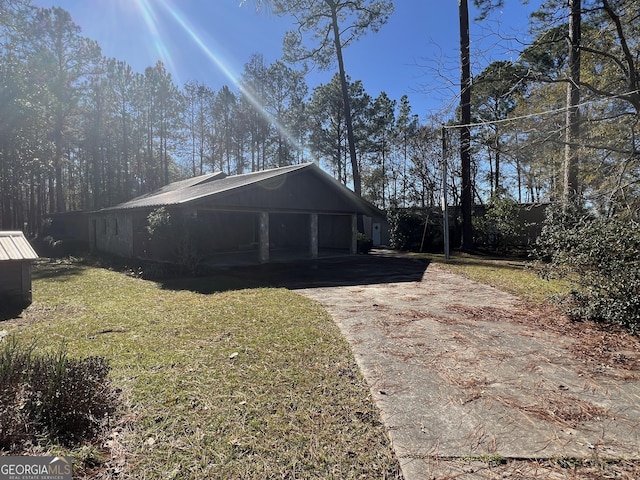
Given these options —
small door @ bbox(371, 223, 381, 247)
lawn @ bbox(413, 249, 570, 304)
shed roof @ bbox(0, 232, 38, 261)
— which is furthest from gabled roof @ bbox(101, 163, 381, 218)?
small door @ bbox(371, 223, 381, 247)

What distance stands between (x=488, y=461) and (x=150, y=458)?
205cm

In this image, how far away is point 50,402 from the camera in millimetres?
2361

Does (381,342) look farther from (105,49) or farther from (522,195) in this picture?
(105,49)

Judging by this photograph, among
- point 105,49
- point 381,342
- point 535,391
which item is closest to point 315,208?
point 381,342

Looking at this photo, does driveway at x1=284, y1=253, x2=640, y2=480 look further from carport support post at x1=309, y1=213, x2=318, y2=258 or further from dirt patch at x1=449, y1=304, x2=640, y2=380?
carport support post at x1=309, y1=213, x2=318, y2=258

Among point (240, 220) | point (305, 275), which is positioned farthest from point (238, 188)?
point (240, 220)

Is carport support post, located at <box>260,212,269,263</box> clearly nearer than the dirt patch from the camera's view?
No

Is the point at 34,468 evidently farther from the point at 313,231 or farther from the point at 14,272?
the point at 313,231

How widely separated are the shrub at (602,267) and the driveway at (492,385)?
292 mm

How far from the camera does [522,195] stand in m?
24.2

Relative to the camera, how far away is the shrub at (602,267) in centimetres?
444

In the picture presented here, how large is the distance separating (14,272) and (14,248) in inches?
17.2

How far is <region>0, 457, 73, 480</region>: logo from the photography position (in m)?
Result: 1.94

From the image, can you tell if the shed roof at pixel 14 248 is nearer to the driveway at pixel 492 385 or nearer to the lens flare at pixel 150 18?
the driveway at pixel 492 385
